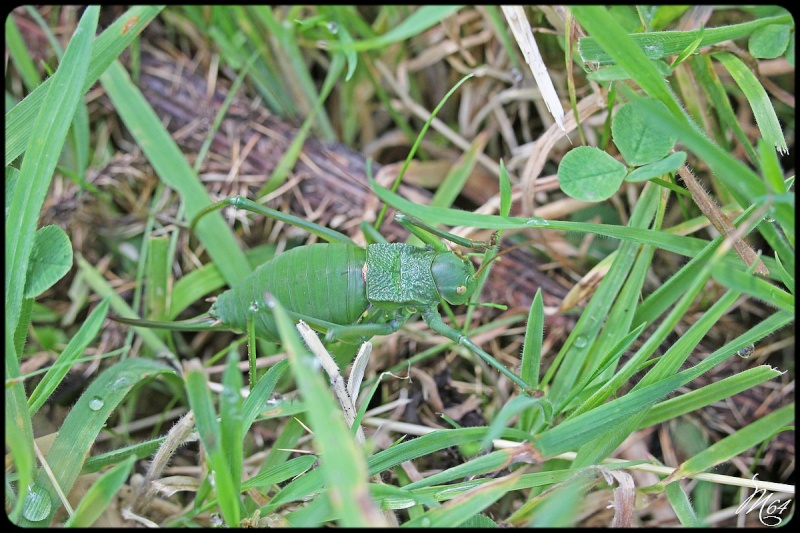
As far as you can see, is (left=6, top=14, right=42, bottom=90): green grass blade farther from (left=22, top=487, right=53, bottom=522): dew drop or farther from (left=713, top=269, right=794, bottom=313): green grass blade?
(left=713, top=269, right=794, bottom=313): green grass blade

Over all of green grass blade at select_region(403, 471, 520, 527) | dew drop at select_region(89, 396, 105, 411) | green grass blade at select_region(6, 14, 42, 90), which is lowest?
green grass blade at select_region(403, 471, 520, 527)

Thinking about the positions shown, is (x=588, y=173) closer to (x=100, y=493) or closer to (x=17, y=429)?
(x=100, y=493)

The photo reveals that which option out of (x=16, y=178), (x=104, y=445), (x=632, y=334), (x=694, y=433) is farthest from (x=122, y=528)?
(x=694, y=433)

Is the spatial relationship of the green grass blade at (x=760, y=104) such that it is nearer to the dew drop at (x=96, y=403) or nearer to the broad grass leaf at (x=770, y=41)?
the broad grass leaf at (x=770, y=41)

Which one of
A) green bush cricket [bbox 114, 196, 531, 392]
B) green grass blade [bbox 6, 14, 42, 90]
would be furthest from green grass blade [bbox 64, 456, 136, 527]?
green grass blade [bbox 6, 14, 42, 90]

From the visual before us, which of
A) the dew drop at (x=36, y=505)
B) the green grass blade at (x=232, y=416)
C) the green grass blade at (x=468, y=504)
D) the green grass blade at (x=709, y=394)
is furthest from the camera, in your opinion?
the green grass blade at (x=709, y=394)

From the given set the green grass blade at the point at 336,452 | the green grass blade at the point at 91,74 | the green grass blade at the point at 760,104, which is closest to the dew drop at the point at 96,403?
the green grass blade at the point at 91,74
